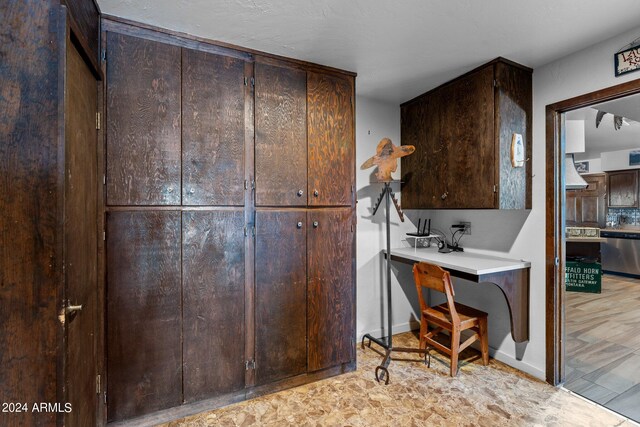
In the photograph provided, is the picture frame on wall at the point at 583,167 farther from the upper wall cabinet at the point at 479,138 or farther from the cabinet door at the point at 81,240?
the cabinet door at the point at 81,240

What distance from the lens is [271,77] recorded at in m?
2.16

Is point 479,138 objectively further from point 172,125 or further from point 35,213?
point 35,213

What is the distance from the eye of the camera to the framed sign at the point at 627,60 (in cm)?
181

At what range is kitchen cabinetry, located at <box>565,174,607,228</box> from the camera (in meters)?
6.57

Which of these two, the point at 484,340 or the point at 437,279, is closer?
the point at 437,279

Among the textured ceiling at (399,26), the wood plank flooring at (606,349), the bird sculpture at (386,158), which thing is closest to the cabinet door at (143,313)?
the textured ceiling at (399,26)

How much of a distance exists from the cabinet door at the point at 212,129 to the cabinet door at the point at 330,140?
53 centimetres

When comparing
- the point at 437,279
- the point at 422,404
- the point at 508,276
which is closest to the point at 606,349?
the point at 508,276

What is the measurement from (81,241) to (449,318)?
248 cm

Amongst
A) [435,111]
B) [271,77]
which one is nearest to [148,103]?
[271,77]

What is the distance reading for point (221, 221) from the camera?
2.01 m

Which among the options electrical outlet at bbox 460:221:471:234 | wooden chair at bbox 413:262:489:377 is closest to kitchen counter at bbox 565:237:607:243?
electrical outlet at bbox 460:221:471:234

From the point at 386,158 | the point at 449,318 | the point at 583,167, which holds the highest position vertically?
the point at 583,167

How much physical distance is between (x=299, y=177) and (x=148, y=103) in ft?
3.46
